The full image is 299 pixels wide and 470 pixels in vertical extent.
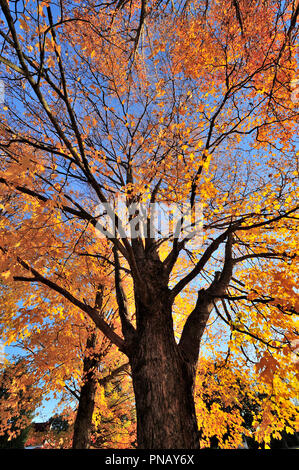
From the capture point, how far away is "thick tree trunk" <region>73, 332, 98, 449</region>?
552 centimetres

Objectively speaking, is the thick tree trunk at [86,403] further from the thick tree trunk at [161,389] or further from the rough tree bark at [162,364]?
the thick tree trunk at [161,389]

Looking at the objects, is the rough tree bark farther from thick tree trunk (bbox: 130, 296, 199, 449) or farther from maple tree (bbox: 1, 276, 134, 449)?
maple tree (bbox: 1, 276, 134, 449)

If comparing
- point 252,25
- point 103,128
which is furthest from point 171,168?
point 252,25

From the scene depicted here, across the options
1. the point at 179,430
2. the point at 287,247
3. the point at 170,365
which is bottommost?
the point at 179,430

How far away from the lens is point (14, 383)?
6621 millimetres

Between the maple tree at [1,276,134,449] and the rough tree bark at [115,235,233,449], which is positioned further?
the maple tree at [1,276,134,449]

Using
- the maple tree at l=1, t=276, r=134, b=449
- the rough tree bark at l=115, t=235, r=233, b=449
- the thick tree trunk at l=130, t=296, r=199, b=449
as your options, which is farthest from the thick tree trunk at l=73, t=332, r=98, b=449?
the thick tree trunk at l=130, t=296, r=199, b=449

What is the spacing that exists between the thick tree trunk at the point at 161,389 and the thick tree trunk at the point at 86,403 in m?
4.57

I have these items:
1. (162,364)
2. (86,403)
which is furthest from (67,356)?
(162,364)

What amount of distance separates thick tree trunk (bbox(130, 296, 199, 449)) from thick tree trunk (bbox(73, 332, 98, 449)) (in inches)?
180

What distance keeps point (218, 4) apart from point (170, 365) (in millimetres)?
7437

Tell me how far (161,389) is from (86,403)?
5.02 m
